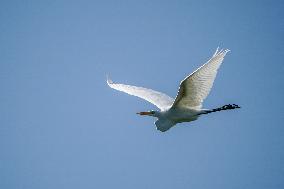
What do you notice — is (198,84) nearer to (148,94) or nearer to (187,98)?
(187,98)

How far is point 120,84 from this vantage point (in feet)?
52.7

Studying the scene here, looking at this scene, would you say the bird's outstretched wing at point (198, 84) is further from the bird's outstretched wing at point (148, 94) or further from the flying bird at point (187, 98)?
the bird's outstretched wing at point (148, 94)

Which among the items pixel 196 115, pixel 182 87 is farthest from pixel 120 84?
pixel 182 87

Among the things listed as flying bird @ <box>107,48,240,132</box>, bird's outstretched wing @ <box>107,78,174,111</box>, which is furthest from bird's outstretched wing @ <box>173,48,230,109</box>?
Result: bird's outstretched wing @ <box>107,78,174,111</box>

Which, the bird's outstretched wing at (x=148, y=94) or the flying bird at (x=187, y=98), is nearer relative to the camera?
the flying bird at (x=187, y=98)

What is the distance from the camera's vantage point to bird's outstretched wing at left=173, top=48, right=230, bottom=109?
1000 cm

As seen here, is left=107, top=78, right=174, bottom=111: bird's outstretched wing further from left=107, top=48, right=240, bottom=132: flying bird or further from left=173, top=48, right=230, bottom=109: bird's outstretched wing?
left=173, top=48, right=230, bottom=109: bird's outstretched wing

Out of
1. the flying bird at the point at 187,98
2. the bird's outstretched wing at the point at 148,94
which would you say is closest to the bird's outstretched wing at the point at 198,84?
the flying bird at the point at 187,98

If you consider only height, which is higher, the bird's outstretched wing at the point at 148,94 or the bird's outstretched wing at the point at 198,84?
the bird's outstretched wing at the point at 148,94

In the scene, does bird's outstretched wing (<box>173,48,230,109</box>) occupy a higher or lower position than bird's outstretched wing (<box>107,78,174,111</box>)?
lower

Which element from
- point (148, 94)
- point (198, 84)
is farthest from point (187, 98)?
point (148, 94)

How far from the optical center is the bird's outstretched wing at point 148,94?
14297 millimetres

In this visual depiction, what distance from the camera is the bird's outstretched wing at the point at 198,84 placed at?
1000 centimetres

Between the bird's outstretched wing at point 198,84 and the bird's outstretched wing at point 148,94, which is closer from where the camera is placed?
the bird's outstretched wing at point 198,84
